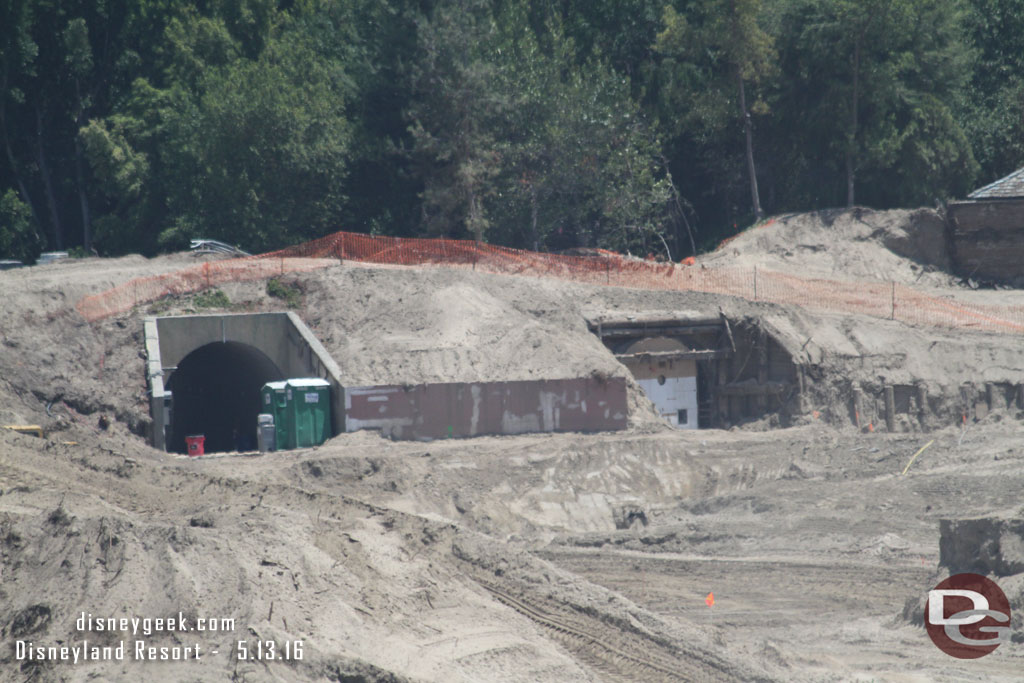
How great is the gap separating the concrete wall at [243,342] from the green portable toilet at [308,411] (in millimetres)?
320

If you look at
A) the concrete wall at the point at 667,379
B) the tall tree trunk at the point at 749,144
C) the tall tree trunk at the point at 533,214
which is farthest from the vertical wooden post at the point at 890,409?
the tall tree trunk at the point at 533,214

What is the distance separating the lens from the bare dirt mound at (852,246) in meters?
33.1

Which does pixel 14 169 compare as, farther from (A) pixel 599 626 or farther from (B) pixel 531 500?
(A) pixel 599 626

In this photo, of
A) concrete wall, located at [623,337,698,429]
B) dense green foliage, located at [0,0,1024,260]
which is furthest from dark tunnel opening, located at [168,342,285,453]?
concrete wall, located at [623,337,698,429]

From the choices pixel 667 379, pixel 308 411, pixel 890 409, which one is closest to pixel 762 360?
pixel 667 379

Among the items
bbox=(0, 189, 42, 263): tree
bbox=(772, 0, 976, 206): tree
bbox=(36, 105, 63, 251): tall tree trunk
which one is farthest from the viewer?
bbox=(36, 105, 63, 251): tall tree trunk

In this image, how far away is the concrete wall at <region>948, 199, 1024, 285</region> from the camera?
32781mm

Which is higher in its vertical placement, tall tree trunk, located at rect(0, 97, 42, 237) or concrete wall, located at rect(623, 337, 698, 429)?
tall tree trunk, located at rect(0, 97, 42, 237)

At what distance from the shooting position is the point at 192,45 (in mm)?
37500

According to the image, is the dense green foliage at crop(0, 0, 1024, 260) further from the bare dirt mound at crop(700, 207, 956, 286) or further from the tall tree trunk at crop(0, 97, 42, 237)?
the bare dirt mound at crop(700, 207, 956, 286)

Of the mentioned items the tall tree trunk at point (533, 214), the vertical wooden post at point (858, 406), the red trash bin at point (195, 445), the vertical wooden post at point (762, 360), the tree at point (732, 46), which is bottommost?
the red trash bin at point (195, 445)

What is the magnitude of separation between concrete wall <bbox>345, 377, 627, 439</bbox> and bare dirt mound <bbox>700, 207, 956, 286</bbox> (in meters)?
9.89

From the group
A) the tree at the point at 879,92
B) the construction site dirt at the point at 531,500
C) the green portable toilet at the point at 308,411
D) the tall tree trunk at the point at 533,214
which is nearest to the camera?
the construction site dirt at the point at 531,500

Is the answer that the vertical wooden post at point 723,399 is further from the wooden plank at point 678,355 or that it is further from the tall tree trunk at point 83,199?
the tall tree trunk at point 83,199
